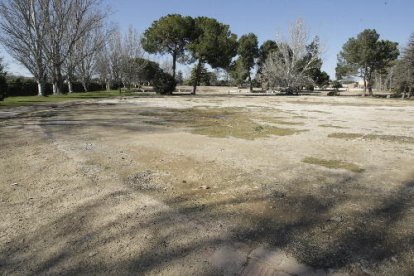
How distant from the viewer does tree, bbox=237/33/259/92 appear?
207 ft

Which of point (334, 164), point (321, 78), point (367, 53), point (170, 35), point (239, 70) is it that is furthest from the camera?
point (321, 78)

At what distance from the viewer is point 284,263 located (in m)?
3.26

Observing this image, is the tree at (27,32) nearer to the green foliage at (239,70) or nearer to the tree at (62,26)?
the tree at (62,26)

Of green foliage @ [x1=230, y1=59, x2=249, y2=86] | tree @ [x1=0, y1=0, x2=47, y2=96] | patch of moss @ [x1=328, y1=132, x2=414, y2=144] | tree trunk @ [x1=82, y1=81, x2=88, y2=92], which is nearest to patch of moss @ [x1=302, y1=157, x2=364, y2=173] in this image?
patch of moss @ [x1=328, y1=132, x2=414, y2=144]

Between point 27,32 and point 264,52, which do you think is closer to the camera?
point 27,32

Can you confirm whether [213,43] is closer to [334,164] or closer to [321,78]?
[334,164]

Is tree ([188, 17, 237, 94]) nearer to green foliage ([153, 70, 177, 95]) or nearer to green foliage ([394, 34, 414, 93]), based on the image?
green foliage ([153, 70, 177, 95])

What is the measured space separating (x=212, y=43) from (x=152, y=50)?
941 cm

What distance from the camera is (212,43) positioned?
1741 inches

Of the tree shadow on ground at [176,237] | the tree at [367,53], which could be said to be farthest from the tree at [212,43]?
the tree shadow on ground at [176,237]

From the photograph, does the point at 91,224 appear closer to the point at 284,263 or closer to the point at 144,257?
the point at 144,257

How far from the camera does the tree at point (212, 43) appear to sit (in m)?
44.4

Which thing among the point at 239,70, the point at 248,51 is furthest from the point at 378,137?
the point at 239,70

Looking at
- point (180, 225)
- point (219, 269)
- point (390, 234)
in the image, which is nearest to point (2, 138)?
point (180, 225)
